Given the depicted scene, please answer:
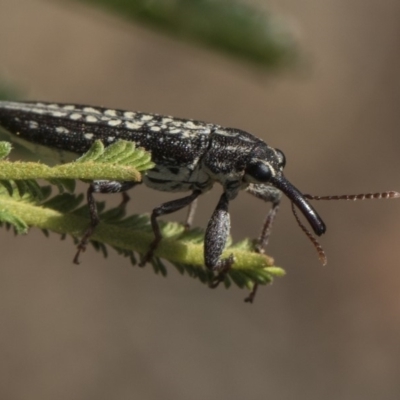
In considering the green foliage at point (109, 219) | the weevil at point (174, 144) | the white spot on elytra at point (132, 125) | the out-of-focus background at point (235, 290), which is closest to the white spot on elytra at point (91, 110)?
the weevil at point (174, 144)

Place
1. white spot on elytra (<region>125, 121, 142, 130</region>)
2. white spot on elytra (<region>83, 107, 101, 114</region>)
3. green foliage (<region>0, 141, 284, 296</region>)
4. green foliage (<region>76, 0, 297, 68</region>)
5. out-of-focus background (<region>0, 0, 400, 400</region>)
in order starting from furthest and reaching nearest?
1. out-of-focus background (<region>0, 0, 400, 400</region>)
2. white spot on elytra (<region>83, 107, 101, 114</region>)
3. white spot on elytra (<region>125, 121, 142, 130</region>)
4. green foliage (<region>76, 0, 297, 68</region>)
5. green foliage (<region>0, 141, 284, 296</region>)

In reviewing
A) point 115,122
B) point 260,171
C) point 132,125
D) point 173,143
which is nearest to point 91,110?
point 115,122

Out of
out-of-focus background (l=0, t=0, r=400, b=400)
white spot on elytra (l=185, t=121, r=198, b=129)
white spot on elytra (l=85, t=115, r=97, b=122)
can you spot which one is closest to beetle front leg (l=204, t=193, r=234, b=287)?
white spot on elytra (l=185, t=121, r=198, b=129)

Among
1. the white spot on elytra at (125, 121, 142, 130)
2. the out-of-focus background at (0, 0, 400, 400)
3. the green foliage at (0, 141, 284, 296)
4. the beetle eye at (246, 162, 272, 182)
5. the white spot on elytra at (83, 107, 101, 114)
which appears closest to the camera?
the green foliage at (0, 141, 284, 296)

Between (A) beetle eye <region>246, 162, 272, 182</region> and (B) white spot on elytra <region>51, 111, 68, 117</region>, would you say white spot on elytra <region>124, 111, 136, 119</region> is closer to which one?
(B) white spot on elytra <region>51, 111, 68, 117</region>

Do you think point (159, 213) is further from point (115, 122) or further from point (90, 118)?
point (90, 118)

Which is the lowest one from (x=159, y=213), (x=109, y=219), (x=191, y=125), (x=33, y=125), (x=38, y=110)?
(x=109, y=219)

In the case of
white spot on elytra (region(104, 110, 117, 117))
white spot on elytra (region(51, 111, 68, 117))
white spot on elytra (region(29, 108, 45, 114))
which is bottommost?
white spot on elytra (region(29, 108, 45, 114))
